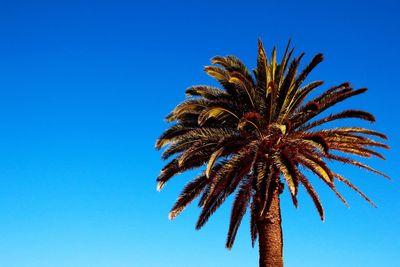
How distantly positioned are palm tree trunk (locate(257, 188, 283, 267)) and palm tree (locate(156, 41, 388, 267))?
4 cm

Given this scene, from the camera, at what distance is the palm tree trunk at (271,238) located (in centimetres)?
2334

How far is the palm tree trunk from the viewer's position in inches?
919

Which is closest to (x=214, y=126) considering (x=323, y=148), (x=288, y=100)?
(x=288, y=100)

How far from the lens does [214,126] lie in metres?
25.4

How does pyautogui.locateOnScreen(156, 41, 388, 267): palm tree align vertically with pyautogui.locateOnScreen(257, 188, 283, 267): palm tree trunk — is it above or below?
above

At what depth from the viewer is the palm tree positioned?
2359cm

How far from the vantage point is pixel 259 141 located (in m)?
24.0

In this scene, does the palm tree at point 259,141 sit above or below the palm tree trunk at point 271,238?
above

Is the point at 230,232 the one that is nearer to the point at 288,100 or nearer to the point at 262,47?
the point at 288,100

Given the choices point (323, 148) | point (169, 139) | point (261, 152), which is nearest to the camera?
point (323, 148)

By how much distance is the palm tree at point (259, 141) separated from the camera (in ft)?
77.4

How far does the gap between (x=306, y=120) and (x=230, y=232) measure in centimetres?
605

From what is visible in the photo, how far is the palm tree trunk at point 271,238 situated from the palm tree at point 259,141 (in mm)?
41

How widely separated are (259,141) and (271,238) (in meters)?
4.06
